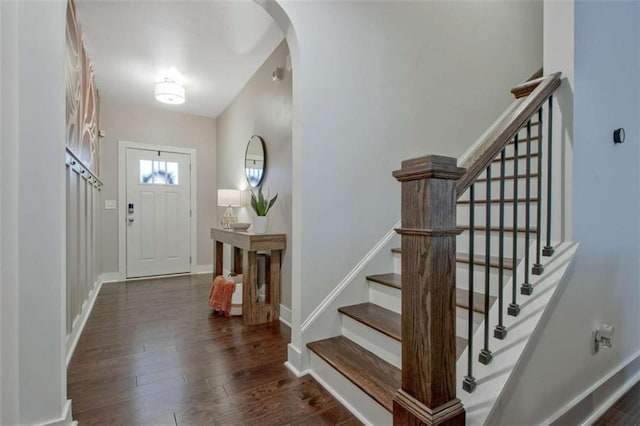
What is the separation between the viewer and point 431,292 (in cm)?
95

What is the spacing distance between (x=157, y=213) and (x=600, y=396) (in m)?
5.19

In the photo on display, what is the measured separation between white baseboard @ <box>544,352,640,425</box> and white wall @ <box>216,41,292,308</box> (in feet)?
6.47

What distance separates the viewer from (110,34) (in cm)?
293

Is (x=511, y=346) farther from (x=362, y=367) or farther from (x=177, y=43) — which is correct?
(x=177, y=43)

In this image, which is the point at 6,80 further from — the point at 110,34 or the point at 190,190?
the point at 190,190

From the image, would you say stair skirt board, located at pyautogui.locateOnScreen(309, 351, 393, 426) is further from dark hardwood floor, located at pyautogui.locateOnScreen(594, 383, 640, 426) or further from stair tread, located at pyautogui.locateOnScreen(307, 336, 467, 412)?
dark hardwood floor, located at pyautogui.locateOnScreen(594, 383, 640, 426)

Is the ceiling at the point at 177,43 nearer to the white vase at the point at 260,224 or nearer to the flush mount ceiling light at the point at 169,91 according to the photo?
the flush mount ceiling light at the point at 169,91

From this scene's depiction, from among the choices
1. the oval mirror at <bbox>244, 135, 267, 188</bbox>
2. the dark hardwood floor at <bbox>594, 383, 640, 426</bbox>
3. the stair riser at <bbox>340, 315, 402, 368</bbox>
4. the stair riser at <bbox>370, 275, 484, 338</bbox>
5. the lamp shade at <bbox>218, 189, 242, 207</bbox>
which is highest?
the oval mirror at <bbox>244, 135, 267, 188</bbox>

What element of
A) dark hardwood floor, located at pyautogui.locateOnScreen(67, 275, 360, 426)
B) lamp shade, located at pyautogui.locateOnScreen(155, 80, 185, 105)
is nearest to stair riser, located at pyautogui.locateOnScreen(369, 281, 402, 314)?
dark hardwood floor, located at pyautogui.locateOnScreen(67, 275, 360, 426)

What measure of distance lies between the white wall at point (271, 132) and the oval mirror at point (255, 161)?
0.08m

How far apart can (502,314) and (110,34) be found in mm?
3755

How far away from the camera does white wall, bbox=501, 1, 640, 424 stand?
4.41 feet

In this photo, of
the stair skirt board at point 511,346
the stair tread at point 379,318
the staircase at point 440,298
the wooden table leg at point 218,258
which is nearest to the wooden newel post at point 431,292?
the staircase at point 440,298

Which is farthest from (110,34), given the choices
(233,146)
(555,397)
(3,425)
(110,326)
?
(555,397)
